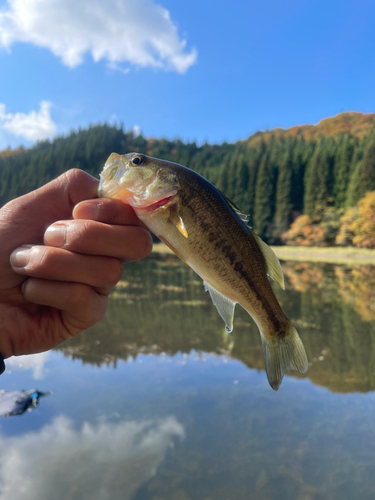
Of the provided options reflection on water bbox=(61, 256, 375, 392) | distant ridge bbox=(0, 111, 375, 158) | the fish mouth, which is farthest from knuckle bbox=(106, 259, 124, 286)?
distant ridge bbox=(0, 111, 375, 158)

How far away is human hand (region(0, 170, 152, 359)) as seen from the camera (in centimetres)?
194

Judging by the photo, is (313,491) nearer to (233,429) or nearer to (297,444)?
(297,444)

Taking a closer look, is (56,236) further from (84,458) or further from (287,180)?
(287,180)

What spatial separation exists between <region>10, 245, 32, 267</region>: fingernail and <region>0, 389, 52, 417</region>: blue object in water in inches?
289

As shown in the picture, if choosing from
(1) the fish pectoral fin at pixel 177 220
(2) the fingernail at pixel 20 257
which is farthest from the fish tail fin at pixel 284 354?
(2) the fingernail at pixel 20 257

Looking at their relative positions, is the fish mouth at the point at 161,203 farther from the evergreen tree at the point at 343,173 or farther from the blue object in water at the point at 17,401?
the evergreen tree at the point at 343,173

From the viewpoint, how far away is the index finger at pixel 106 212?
199cm

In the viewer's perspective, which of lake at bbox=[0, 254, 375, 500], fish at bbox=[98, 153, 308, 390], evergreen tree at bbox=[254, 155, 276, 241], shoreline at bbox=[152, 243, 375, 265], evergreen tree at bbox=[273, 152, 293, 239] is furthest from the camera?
evergreen tree at bbox=[254, 155, 276, 241]

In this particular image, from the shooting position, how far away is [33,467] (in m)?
6.07

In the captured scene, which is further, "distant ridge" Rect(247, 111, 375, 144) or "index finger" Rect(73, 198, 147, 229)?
"distant ridge" Rect(247, 111, 375, 144)

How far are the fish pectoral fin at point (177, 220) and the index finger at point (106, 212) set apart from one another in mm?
256

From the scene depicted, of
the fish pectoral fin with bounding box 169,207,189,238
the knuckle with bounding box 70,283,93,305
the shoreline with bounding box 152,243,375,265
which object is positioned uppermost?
the fish pectoral fin with bounding box 169,207,189,238

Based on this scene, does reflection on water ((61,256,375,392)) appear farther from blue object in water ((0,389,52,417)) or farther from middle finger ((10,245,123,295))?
middle finger ((10,245,123,295))

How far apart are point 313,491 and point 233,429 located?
1.93 meters
